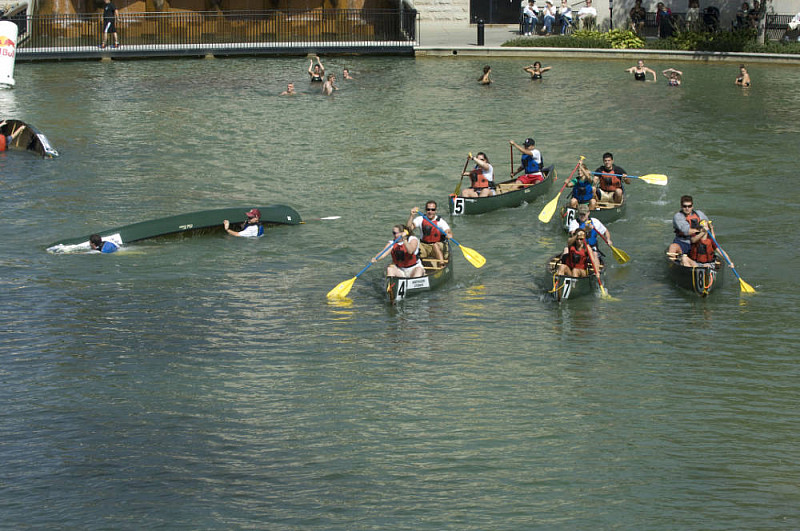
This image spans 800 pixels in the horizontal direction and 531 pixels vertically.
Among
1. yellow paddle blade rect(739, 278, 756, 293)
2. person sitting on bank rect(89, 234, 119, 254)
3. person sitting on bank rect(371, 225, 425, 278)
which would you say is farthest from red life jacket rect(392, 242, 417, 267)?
person sitting on bank rect(89, 234, 119, 254)

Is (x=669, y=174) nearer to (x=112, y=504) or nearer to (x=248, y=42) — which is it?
(x=112, y=504)

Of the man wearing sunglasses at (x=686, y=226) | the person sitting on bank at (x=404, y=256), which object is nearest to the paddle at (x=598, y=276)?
the man wearing sunglasses at (x=686, y=226)

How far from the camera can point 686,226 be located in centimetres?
2386

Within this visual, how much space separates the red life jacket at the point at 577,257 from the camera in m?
22.7

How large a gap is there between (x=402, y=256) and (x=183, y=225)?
723cm

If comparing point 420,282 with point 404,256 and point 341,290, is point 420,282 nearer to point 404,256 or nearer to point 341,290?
point 404,256

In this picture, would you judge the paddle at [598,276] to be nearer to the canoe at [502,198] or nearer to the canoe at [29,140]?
the canoe at [502,198]

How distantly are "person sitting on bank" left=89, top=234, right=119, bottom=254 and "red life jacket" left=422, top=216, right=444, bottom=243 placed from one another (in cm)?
812

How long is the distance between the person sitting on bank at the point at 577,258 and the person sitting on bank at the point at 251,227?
29.0 ft

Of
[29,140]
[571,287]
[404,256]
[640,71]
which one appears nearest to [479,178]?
[404,256]

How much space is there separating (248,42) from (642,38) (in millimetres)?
22839

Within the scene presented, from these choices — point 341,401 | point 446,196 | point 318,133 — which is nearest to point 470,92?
point 318,133

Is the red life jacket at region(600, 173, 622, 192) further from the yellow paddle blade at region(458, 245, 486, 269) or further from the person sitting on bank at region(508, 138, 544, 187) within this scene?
the yellow paddle blade at region(458, 245, 486, 269)

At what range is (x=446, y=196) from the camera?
31.9 metres
